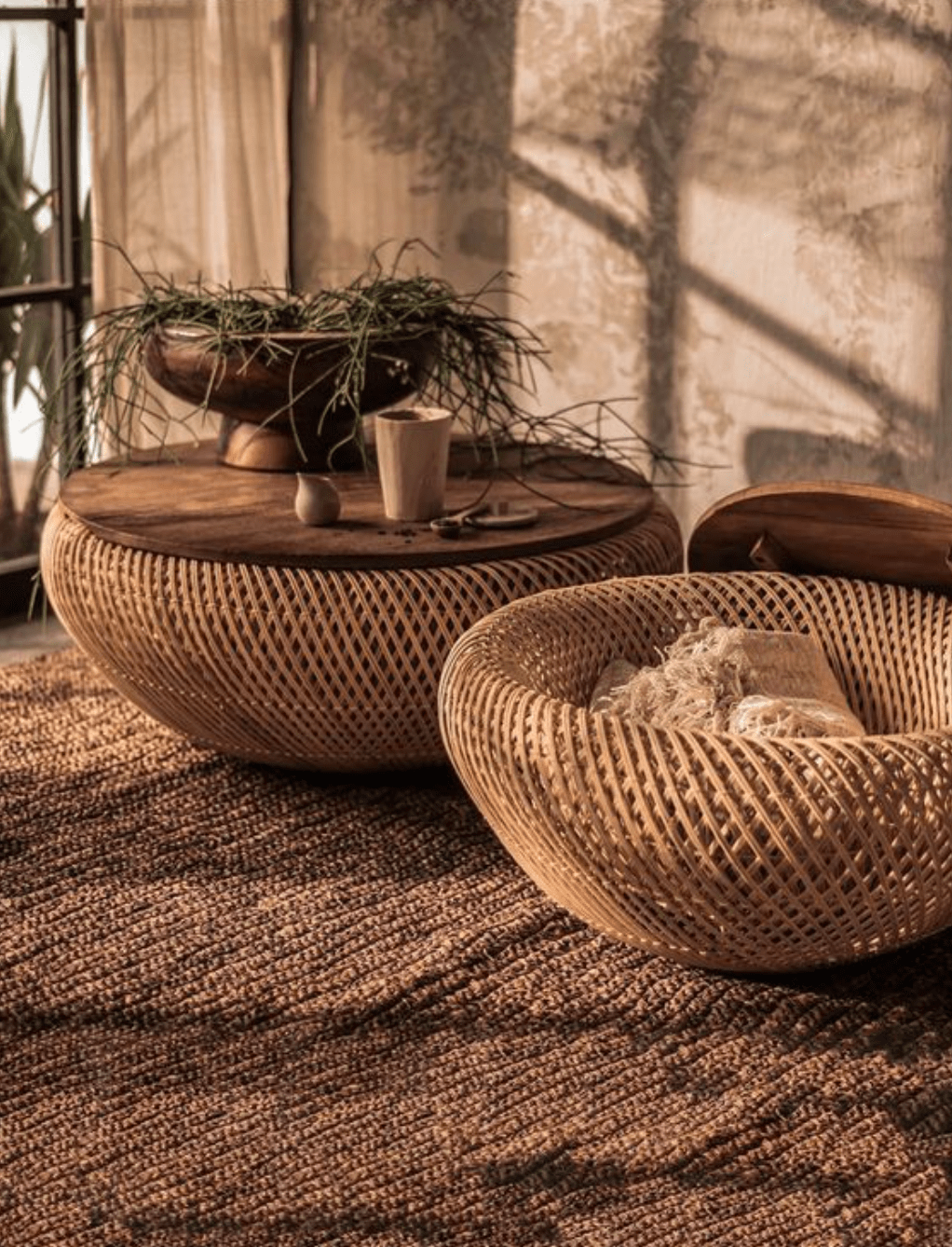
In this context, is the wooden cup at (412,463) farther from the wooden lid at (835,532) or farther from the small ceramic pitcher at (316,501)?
the wooden lid at (835,532)

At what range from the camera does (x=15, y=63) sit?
3.01 metres

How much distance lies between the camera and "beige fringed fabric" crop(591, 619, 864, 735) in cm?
188

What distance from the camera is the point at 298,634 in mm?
2178

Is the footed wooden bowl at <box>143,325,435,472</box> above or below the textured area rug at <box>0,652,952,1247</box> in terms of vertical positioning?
above

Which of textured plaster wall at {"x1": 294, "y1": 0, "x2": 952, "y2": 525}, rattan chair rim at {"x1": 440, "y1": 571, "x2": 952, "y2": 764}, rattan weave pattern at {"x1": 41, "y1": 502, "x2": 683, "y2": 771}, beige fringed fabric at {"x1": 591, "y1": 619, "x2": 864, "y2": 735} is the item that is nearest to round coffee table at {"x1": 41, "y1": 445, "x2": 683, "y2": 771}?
rattan weave pattern at {"x1": 41, "y1": 502, "x2": 683, "y2": 771}

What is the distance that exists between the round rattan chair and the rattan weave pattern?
0.20 m

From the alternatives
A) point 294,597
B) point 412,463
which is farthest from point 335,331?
point 294,597

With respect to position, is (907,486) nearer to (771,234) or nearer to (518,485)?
(771,234)

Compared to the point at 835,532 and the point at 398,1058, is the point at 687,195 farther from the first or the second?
the point at 398,1058

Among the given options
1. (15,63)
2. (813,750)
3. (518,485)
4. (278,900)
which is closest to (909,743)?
(813,750)

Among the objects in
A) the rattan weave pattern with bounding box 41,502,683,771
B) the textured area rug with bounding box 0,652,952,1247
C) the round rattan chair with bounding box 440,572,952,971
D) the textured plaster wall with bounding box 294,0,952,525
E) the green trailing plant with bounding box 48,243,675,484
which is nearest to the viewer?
the textured area rug with bounding box 0,652,952,1247

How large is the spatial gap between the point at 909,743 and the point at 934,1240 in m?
0.43

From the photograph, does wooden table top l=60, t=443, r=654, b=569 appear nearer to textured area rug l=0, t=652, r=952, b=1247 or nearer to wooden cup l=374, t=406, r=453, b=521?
wooden cup l=374, t=406, r=453, b=521

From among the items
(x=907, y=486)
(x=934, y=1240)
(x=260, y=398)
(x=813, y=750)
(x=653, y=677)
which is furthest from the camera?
(x=907, y=486)
